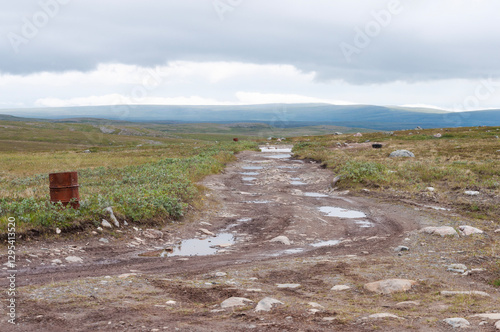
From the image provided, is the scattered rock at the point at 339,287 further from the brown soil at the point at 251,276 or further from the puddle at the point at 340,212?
the puddle at the point at 340,212

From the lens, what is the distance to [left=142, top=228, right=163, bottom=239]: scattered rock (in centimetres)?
1407

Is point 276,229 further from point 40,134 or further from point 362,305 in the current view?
point 40,134

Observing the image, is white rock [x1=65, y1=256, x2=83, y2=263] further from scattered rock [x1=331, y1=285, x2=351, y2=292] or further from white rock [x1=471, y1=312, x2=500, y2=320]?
white rock [x1=471, y1=312, x2=500, y2=320]

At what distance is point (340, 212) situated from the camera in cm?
1902

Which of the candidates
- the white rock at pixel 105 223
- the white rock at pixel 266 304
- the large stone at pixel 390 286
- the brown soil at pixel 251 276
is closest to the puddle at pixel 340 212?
the brown soil at pixel 251 276

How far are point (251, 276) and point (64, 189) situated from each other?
790cm

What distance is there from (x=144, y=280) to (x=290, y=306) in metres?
3.48

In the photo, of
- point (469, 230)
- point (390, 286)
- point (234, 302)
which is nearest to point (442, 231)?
point (469, 230)

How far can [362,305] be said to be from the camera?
23.7 ft

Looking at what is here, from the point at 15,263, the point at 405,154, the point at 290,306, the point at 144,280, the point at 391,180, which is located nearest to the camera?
the point at 290,306

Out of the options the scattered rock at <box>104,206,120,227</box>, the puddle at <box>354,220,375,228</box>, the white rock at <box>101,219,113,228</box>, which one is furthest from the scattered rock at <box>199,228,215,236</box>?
the puddle at <box>354,220,375,228</box>

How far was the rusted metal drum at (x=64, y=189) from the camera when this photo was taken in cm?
1398

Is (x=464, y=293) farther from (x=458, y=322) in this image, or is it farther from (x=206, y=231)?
(x=206, y=231)

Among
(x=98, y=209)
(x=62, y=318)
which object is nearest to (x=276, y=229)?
(x=98, y=209)
